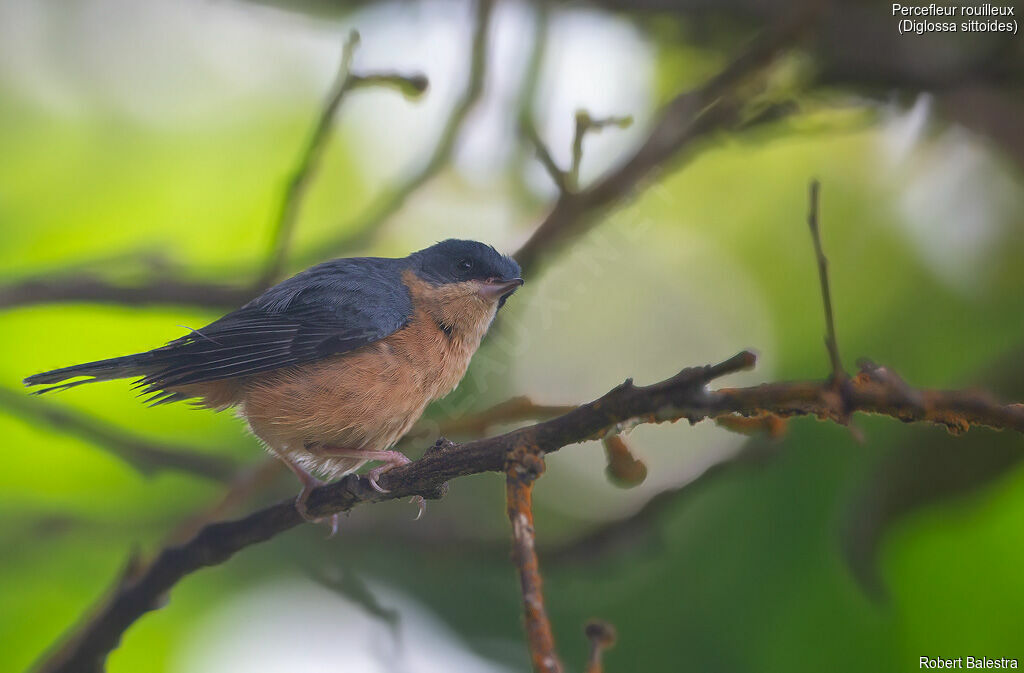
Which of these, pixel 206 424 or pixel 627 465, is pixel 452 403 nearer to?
pixel 206 424

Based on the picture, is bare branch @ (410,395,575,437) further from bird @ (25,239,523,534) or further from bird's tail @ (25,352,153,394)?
Result: bird's tail @ (25,352,153,394)

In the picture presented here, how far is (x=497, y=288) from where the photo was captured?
151 inches

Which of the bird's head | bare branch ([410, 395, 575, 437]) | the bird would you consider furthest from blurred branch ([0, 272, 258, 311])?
bare branch ([410, 395, 575, 437])

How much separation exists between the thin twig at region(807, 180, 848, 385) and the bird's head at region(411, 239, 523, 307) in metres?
2.27

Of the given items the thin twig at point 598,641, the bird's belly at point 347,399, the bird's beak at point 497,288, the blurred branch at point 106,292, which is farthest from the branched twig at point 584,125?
the thin twig at point 598,641

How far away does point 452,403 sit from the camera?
4.85 m

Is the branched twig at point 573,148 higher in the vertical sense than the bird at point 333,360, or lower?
higher

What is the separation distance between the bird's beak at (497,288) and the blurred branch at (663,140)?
12cm

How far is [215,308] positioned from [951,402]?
299 centimetres

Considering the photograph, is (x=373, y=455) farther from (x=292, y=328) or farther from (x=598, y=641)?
(x=598, y=641)

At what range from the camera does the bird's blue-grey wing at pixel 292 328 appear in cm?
345

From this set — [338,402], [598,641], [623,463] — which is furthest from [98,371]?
[598,641]

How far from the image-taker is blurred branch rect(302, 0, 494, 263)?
388 cm

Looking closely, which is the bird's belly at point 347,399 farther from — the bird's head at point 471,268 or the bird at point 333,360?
the bird's head at point 471,268
